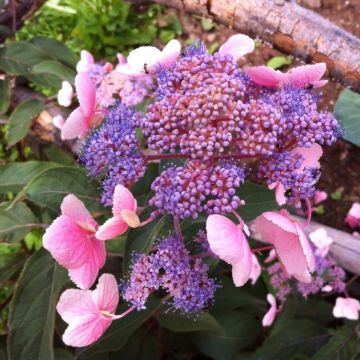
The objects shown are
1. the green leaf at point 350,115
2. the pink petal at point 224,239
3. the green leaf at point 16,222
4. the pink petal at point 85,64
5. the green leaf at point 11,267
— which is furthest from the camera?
the green leaf at point 350,115

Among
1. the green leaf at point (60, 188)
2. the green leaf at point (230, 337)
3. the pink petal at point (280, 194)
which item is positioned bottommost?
the green leaf at point (230, 337)

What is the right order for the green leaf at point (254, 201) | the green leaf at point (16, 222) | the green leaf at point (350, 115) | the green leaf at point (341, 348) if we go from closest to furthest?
the green leaf at point (254, 201)
the green leaf at point (16, 222)
the green leaf at point (341, 348)
the green leaf at point (350, 115)

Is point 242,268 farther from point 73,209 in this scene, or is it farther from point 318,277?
point 318,277

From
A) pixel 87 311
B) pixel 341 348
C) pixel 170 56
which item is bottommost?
pixel 341 348

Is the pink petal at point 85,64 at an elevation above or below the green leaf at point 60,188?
below

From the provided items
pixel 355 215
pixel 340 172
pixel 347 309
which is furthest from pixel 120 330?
pixel 340 172

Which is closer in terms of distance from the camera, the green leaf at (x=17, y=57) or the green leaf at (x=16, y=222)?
the green leaf at (x=16, y=222)

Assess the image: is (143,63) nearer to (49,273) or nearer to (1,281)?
(49,273)

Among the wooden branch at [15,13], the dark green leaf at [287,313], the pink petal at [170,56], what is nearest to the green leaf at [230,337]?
the dark green leaf at [287,313]

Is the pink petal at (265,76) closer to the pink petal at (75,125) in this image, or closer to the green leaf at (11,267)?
the pink petal at (75,125)
